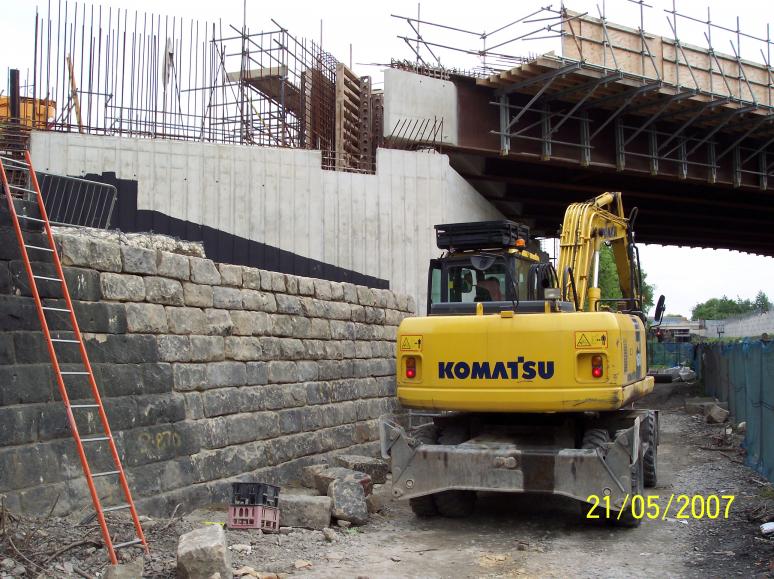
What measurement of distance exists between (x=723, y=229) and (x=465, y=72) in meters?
18.8

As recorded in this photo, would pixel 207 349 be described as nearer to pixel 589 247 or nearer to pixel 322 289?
pixel 322 289

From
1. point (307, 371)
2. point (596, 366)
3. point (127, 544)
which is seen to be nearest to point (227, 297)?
point (307, 371)

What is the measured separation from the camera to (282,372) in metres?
10.6

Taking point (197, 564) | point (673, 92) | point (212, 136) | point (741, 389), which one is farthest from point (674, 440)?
point (197, 564)

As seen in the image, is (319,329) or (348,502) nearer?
(348,502)

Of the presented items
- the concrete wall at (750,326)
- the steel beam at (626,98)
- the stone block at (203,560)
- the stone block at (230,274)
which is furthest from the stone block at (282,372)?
the concrete wall at (750,326)

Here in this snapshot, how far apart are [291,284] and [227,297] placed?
1.66m

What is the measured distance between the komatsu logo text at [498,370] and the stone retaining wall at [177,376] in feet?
8.96

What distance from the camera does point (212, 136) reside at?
53.9 feet

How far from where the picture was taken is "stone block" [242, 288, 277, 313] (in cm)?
999

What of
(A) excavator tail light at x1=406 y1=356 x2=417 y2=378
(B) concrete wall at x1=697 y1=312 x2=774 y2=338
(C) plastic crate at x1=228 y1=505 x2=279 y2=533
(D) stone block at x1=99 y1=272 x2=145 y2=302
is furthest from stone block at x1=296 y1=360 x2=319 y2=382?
(B) concrete wall at x1=697 y1=312 x2=774 y2=338

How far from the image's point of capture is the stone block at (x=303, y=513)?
26.9 ft

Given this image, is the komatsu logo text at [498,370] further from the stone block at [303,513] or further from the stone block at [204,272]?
the stone block at [204,272]

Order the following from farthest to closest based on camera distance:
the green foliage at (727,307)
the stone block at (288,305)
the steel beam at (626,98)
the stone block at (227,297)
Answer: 1. the green foliage at (727,307)
2. the steel beam at (626,98)
3. the stone block at (288,305)
4. the stone block at (227,297)
